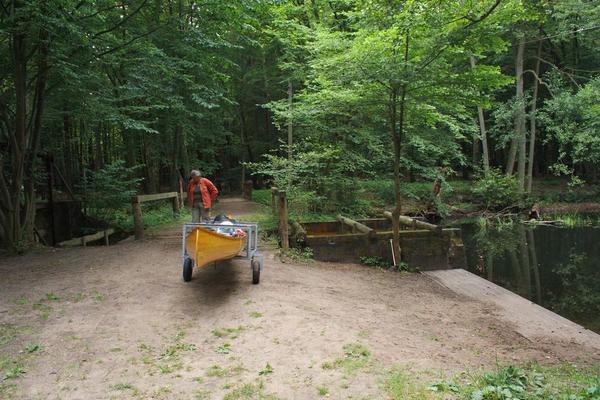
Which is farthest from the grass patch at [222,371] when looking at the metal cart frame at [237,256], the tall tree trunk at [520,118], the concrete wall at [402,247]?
the tall tree trunk at [520,118]

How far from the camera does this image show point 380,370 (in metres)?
4.35

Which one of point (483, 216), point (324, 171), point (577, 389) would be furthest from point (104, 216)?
point (483, 216)

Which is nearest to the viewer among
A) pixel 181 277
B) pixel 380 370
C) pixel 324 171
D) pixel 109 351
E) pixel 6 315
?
pixel 380 370

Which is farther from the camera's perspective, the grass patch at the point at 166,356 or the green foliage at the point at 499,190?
the green foliage at the point at 499,190

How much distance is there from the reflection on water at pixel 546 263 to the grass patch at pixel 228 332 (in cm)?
599

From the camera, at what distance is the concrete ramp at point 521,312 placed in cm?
662

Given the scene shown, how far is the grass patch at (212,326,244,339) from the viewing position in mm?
5180

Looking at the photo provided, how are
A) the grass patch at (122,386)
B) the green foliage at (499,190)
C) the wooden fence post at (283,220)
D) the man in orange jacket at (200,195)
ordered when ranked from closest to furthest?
the grass patch at (122,386) → the man in orange jacket at (200,195) → the wooden fence post at (283,220) → the green foliage at (499,190)

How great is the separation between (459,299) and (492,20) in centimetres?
493

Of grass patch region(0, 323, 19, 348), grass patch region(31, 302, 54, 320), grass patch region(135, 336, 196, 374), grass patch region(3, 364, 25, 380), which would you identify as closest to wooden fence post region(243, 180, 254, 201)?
grass patch region(31, 302, 54, 320)

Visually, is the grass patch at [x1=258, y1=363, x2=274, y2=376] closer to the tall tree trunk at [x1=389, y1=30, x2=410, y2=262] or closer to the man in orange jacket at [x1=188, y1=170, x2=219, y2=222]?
the man in orange jacket at [x1=188, y1=170, x2=219, y2=222]

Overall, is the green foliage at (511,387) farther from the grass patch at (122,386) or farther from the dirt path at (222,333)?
the grass patch at (122,386)

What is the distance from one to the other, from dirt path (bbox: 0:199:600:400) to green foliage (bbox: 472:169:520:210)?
52.8 feet

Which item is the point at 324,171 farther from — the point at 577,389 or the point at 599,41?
the point at 599,41
